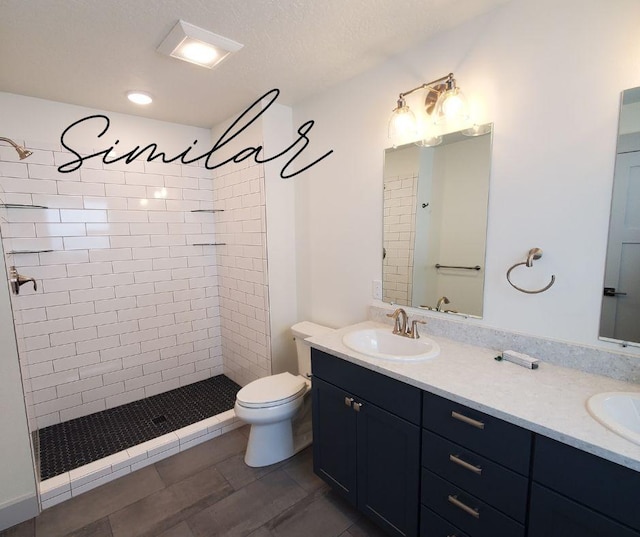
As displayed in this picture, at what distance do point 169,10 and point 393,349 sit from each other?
74.0 inches

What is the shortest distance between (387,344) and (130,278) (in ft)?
7.04

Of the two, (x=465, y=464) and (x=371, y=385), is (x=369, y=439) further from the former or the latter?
(x=465, y=464)

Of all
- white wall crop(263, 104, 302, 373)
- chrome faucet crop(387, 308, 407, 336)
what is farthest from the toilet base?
chrome faucet crop(387, 308, 407, 336)

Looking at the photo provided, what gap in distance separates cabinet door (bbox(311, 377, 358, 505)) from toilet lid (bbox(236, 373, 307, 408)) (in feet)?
0.92

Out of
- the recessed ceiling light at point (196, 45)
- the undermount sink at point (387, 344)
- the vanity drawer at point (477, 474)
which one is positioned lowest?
the vanity drawer at point (477, 474)

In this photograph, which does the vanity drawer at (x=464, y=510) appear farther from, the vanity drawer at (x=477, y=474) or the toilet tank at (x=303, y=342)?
the toilet tank at (x=303, y=342)

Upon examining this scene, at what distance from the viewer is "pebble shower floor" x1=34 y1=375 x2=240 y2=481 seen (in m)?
2.12

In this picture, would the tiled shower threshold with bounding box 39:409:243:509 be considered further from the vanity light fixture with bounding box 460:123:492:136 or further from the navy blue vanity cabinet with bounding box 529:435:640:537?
the vanity light fixture with bounding box 460:123:492:136

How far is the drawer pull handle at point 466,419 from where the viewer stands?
3.61 feet

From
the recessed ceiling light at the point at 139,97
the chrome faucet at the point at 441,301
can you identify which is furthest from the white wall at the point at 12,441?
the chrome faucet at the point at 441,301

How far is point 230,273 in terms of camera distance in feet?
9.78

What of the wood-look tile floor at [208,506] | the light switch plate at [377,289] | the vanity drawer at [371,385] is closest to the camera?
the vanity drawer at [371,385]

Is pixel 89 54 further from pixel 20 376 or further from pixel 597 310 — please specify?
pixel 597 310

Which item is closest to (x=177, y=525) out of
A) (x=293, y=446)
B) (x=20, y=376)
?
(x=293, y=446)
